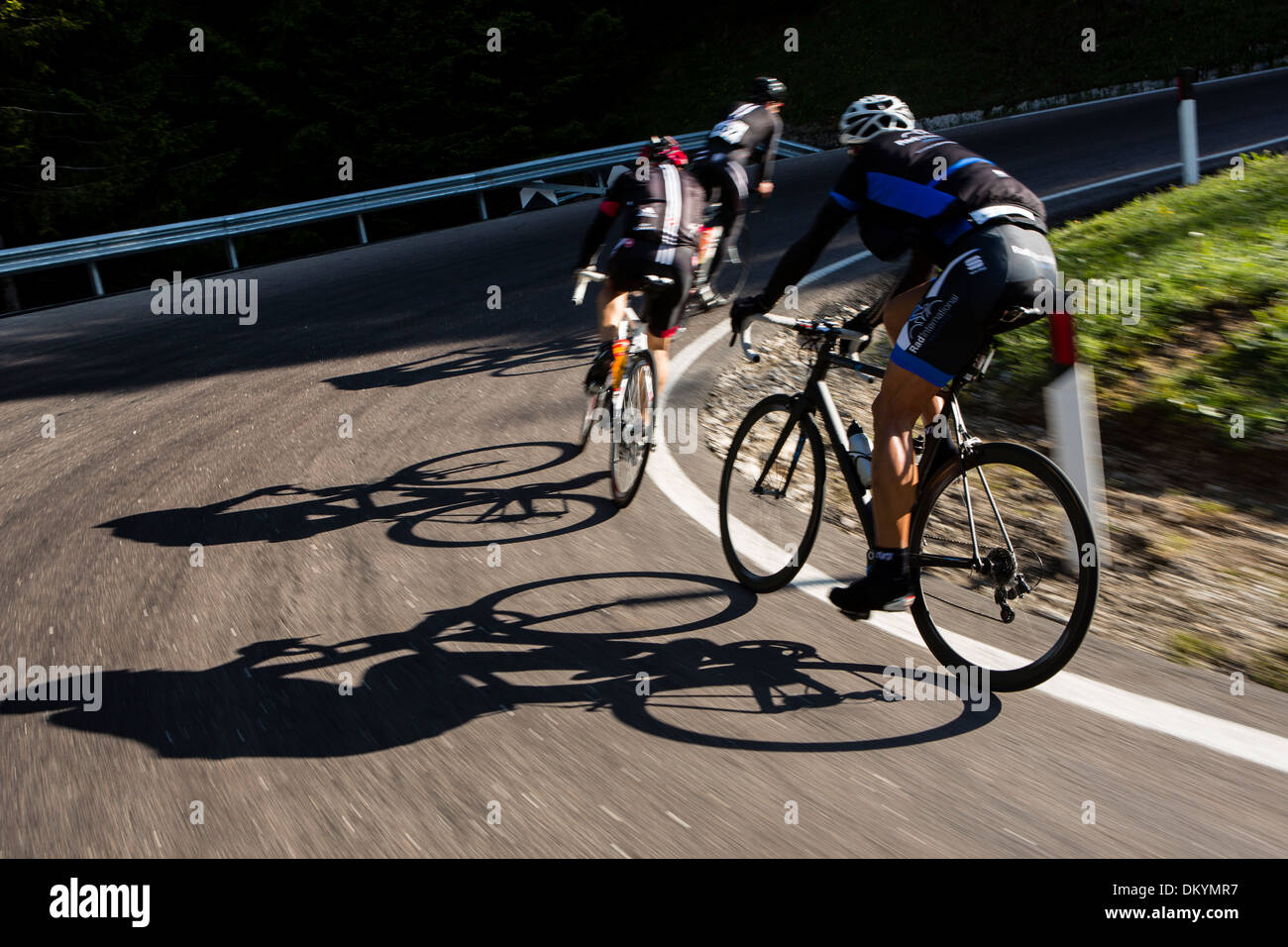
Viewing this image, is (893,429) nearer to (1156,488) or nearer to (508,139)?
(1156,488)

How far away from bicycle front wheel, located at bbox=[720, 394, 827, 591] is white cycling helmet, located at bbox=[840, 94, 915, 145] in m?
1.16

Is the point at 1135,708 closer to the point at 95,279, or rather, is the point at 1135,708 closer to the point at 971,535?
the point at 971,535

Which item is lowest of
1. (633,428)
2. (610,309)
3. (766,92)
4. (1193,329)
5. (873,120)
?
(633,428)

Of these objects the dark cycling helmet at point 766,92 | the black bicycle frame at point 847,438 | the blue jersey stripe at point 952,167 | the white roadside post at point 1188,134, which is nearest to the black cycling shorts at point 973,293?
the black bicycle frame at point 847,438

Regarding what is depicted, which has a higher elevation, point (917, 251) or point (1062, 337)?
point (917, 251)

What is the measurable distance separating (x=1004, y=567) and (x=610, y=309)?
3.10 m

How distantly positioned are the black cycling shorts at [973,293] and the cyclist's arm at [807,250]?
474mm

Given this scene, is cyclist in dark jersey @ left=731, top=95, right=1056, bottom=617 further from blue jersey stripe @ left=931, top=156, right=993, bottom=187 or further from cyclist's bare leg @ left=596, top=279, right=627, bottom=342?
cyclist's bare leg @ left=596, top=279, right=627, bottom=342

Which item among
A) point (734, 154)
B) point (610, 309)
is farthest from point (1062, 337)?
point (734, 154)

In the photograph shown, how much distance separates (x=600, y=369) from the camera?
242 inches

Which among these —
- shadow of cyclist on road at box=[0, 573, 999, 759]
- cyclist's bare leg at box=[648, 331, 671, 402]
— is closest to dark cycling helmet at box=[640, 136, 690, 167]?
cyclist's bare leg at box=[648, 331, 671, 402]

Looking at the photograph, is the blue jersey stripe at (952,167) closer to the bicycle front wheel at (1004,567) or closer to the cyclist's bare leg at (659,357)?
the bicycle front wheel at (1004,567)

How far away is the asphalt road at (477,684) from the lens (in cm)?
306

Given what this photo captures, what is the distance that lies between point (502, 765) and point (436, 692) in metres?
0.61
